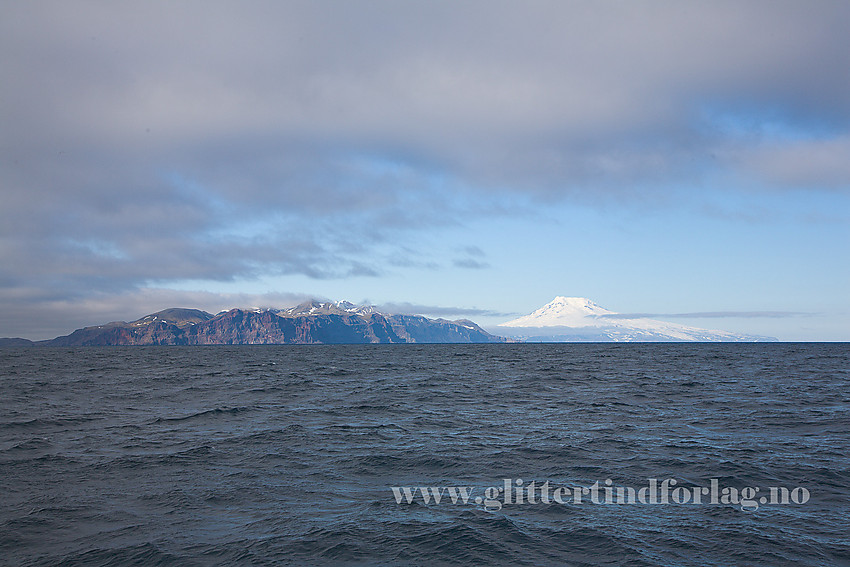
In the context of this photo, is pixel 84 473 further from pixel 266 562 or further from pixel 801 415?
pixel 801 415

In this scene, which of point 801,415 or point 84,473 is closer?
point 84,473

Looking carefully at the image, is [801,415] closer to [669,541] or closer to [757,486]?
[757,486]

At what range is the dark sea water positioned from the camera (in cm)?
1280

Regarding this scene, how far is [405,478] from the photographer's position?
18.9 metres

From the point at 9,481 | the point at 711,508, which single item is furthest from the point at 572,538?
the point at 9,481

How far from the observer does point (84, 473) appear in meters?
20.0

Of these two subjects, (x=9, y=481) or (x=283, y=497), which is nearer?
(x=283, y=497)

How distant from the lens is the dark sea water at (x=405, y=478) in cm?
1280

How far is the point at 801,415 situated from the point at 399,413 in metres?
25.1

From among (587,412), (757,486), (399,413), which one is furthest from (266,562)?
(587,412)

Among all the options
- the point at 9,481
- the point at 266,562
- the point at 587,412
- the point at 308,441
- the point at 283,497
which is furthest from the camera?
the point at 587,412

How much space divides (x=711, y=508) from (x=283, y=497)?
44.3 feet

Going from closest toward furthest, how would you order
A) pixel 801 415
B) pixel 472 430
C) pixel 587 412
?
pixel 472 430
pixel 801 415
pixel 587 412

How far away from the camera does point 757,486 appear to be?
17.4 meters
